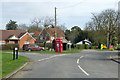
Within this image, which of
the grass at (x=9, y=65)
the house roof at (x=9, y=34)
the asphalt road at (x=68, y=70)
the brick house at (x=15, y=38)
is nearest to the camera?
the asphalt road at (x=68, y=70)

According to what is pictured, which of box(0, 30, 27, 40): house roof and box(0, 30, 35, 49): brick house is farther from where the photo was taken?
box(0, 30, 27, 40): house roof

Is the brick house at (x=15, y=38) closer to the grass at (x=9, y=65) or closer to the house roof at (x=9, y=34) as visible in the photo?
the house roof at (x=9, y=34)

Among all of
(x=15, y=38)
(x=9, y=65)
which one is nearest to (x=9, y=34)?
(x=15, y=38)

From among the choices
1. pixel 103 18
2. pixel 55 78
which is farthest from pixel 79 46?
pixel 55 78

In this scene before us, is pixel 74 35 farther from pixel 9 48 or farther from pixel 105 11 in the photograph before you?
pixel 9 48

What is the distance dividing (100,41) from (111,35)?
493 cm

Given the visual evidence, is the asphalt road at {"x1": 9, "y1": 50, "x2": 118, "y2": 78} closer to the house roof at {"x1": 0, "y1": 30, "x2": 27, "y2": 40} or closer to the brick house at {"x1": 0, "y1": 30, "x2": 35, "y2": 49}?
the brick house at {"x1": 0, "y1": 30, "x2": 35, "y2": 49}

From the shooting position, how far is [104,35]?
63.3 meters

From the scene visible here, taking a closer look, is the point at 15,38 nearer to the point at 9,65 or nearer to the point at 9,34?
the point at 9,34

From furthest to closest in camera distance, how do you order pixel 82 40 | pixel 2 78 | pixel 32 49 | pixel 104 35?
pixel 82 40 → pixel 104 35 → pixel 32 49 → pixel 2 78

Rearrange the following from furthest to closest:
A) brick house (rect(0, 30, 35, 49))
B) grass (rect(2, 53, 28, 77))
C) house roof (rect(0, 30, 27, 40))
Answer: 1. house roof (rect(0, 30, 27, 40))
2. brick house (rect(0, 30, 35, 49))
3. grass (rect(2, 53, 28, 77))

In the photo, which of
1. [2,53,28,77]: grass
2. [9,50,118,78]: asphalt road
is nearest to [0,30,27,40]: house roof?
[2,53,28,77]: grass

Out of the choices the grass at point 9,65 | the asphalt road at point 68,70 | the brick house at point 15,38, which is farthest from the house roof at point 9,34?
the asphalt road at point 68,70

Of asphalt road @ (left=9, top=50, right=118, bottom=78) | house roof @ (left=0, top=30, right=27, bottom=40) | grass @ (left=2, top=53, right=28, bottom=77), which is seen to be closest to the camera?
asphalt road @ (left=9, top=50, right=118, bottom=78)
